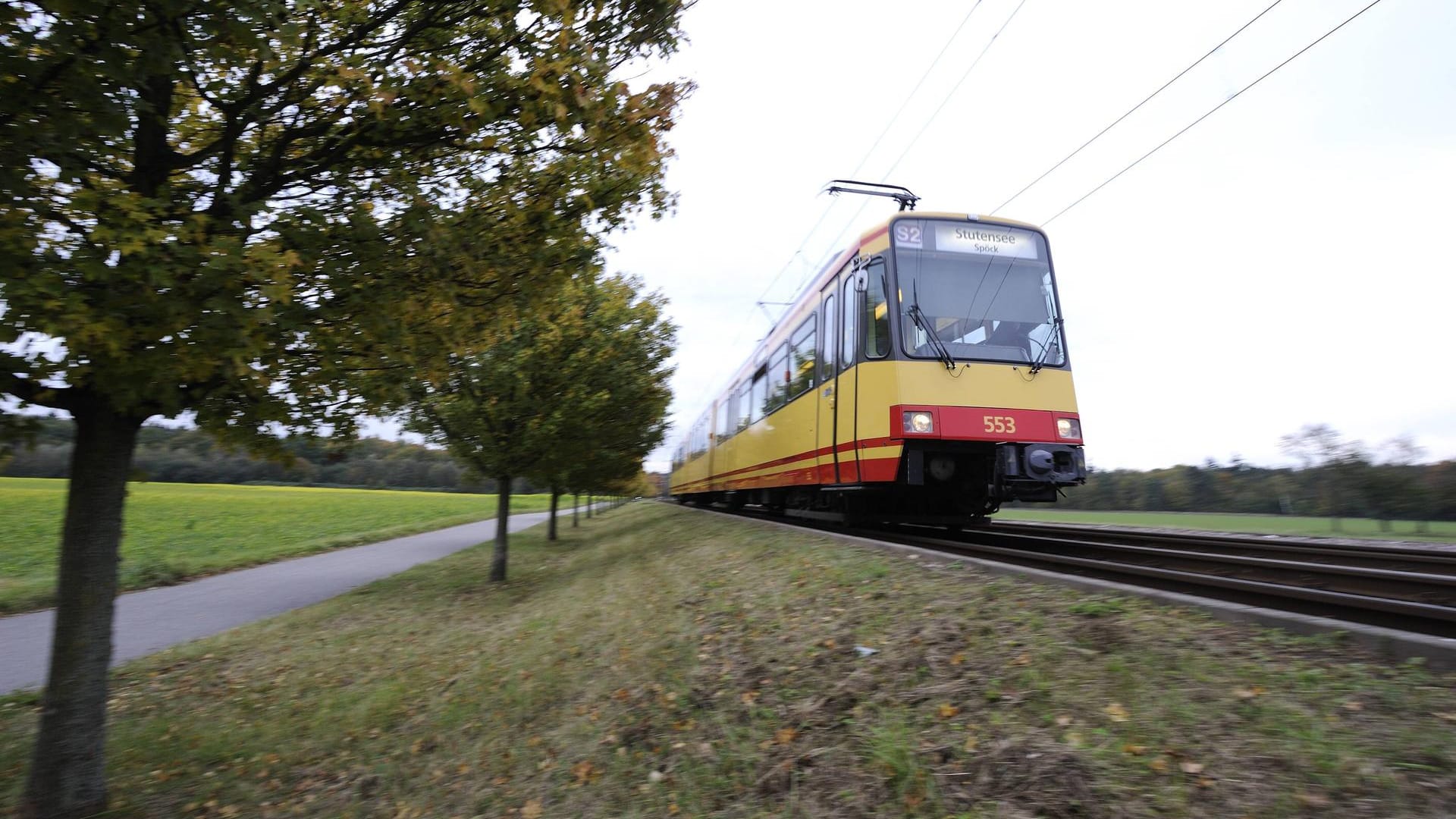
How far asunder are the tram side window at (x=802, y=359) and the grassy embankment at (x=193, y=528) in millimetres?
7662

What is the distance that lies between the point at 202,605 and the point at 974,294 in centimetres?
1235

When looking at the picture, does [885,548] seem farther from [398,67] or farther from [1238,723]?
[398,67]

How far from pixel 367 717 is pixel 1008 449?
665cm

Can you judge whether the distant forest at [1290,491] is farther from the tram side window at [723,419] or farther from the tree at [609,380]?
the tree at [609,380]

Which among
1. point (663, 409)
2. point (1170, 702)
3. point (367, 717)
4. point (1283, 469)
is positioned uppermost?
point (663, 409)

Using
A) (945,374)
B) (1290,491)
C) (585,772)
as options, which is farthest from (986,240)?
(1290,491)

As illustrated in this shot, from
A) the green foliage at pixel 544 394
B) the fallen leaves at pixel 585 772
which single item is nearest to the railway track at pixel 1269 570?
the fallen leaves at pixel 585 772

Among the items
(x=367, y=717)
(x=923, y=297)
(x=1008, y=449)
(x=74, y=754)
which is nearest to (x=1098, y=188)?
(x=923, y=297)

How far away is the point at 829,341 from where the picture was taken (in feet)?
30.5

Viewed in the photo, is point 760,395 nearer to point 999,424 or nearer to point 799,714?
point 999,424

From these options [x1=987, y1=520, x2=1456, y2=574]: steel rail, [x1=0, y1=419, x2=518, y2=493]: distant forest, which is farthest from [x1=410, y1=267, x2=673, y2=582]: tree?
[x1=987, y1=520, x2=1456, y2=574]: steel rail

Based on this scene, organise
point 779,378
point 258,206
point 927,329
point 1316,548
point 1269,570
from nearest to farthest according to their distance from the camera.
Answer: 1. point 258,206
2. point 1269,570
3. point 1316,548
4. point 927,329
5. point 779,378

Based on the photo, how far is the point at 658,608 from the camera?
24.7 feet

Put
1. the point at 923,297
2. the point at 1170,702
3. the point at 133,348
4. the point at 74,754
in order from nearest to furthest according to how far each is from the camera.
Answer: the point at 1170,702 < the point at 133,348 < the point at 74,754 < the point at 923,297
